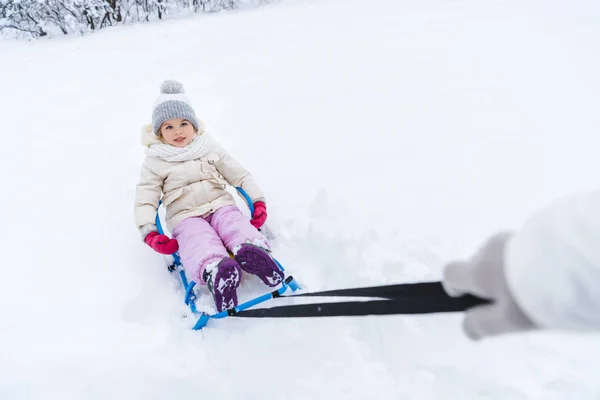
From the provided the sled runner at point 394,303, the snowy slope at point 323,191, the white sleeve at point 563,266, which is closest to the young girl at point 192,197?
the snowy slope at point 323,191

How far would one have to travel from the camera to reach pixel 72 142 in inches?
138

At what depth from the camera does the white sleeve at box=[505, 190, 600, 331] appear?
61 cm

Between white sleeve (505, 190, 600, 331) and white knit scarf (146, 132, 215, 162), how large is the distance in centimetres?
201

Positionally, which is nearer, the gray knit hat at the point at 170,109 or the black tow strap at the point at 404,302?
the black tow strap at the point at 404,302

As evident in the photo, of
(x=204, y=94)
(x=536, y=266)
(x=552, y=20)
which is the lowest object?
(x=204, y=94)

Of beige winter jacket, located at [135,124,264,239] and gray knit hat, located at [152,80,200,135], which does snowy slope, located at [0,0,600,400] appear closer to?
beige winter jacket, located at [135,124,264,239]

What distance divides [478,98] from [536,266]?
3088 millimetres

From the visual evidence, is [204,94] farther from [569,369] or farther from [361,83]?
[569,369]

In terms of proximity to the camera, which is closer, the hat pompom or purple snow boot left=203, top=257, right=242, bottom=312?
purple snow boot left=203, top=257, right=242, bottom=312

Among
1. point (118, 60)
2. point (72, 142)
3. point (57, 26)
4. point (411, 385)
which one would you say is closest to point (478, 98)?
point (411, 385)

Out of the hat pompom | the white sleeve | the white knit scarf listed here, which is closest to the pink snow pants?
the white knit scarf

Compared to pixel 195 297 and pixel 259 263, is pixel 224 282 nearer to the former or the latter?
pixel 259 263

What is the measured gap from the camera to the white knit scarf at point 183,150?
2.32 meters

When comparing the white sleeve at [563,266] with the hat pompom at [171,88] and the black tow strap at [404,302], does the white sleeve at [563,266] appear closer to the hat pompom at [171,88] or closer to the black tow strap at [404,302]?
the black tow strap at [404,302]
